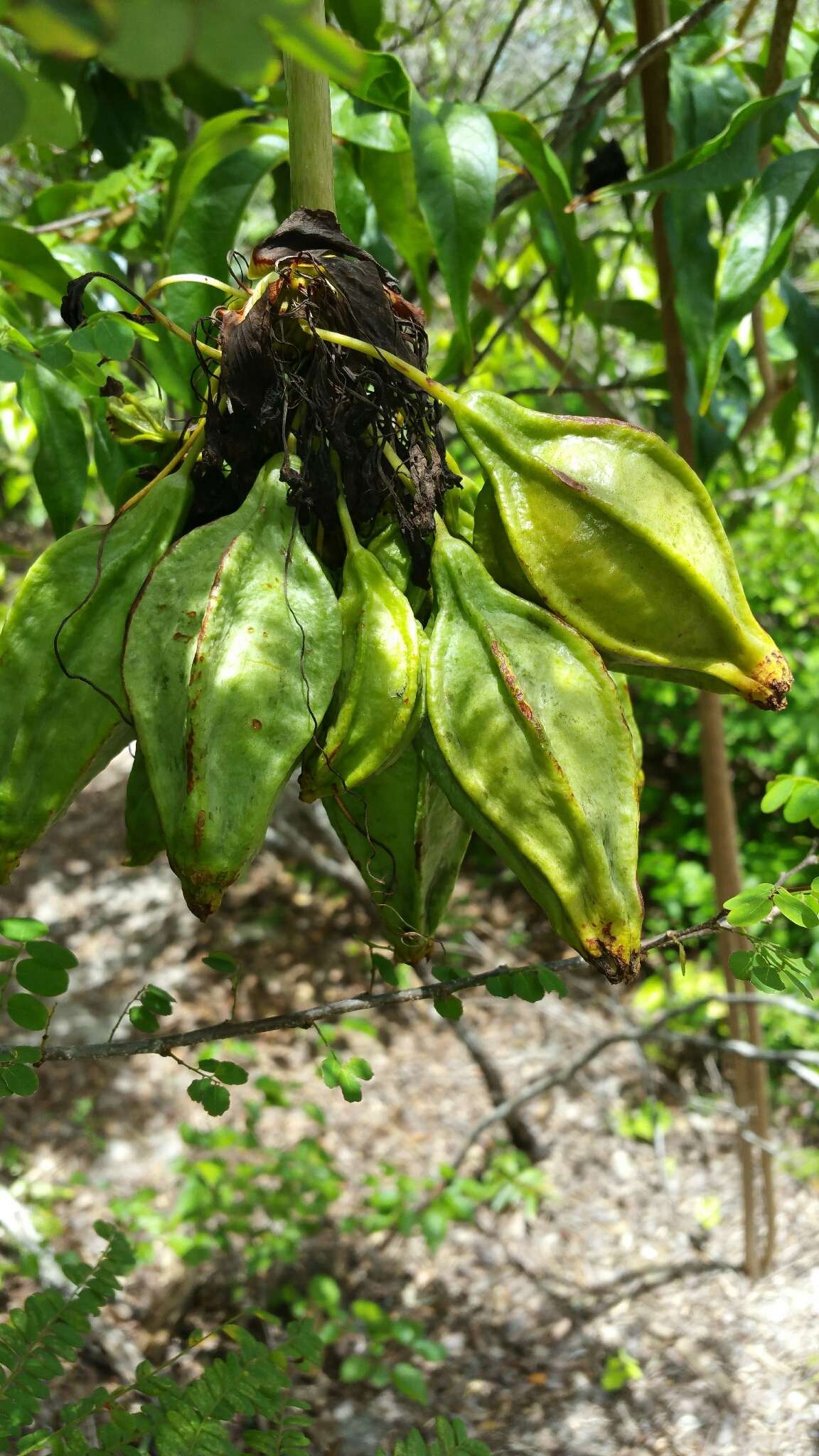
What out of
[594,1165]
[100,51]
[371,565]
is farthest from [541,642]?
[594,1165]

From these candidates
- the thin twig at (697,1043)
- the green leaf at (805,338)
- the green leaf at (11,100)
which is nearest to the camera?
the green leaf at (11,100)

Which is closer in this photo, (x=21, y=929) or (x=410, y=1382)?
(x=21, y=929)

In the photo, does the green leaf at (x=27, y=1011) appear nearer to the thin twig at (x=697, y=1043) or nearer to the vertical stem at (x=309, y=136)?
the vertical stem at (x=309, y=136)

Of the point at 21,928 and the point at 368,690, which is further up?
the point at 368,690

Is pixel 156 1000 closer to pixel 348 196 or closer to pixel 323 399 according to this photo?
pixel 323 399

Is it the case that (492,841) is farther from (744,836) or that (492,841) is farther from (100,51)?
(744,836)

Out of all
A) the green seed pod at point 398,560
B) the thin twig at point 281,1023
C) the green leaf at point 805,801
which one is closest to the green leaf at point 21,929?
the thin twig at point 281,1023

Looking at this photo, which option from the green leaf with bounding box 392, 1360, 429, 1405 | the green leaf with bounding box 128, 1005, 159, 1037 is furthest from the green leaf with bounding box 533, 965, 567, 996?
the green leaf with bounding box 392, 1360, 429, 1405

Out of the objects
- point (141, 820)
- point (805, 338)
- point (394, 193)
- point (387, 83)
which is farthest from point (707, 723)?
point (141, 820)
